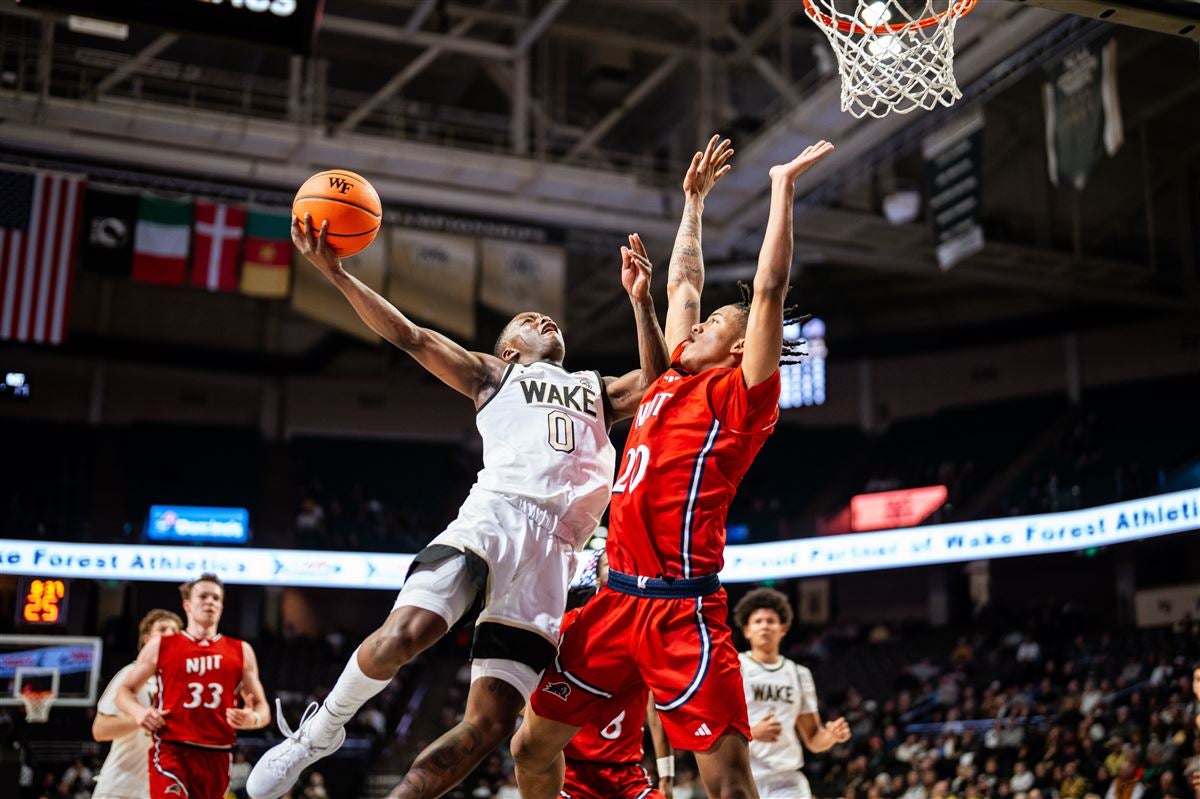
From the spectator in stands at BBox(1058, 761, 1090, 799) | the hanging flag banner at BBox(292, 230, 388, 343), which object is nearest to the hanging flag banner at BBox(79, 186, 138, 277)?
the hanging flag banner at BBox(292, 230, 388, 343)

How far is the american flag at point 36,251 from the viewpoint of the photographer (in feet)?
54.4

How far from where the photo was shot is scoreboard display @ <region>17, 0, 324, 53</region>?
662 centimetres

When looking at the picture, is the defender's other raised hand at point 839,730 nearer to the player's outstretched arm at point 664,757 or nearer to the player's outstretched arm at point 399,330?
the player's outstretched arm at point 664,757

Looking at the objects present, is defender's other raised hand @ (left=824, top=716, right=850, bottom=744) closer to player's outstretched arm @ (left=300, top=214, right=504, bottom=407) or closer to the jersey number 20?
the jersey number 20

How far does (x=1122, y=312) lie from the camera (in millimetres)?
24422

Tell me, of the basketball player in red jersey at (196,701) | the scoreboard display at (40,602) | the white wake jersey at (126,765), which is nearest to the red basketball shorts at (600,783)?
the basketball player in red jersey at (196,701)

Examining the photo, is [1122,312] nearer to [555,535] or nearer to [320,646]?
[320,646]

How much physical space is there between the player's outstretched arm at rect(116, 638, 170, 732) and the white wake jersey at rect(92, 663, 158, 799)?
0.53m

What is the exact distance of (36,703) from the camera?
13.5m

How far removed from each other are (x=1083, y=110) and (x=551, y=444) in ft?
36.7

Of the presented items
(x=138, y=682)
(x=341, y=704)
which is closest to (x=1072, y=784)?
(x=138, y=682)

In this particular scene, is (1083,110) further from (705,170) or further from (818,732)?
(705,170)

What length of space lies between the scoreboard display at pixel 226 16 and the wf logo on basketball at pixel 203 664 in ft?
11.2

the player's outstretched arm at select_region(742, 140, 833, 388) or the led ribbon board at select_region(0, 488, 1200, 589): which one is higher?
the led ribbon board at select_region(0, 488, 1200, 589)
